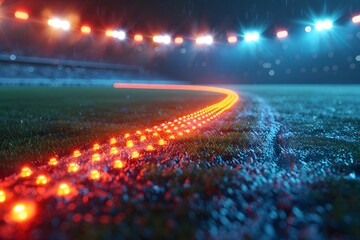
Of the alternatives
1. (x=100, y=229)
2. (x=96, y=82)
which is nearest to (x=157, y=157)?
(x=100, y=229)

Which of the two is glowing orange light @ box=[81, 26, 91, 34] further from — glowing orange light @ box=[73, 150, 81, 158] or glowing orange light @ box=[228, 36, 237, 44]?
glowing orange light @ box=[73, 150, 81, 158]

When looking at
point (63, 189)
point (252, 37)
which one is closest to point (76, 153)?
point (63, 189)

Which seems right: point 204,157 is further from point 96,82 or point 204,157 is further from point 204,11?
point 96,82

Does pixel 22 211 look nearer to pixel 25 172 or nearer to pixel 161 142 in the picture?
pixel 25 172

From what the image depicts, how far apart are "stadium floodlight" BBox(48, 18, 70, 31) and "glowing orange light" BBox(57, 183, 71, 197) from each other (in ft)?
93.2

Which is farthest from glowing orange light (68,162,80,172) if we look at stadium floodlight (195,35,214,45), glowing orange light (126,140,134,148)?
stadium floodlight (195,35,214,45)

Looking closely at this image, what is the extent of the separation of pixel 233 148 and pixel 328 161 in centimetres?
82

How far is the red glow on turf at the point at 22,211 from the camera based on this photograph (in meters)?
1.32

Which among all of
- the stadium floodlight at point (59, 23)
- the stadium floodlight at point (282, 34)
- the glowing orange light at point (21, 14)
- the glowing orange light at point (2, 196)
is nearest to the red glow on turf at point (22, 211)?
the glowing orange light at point (2, 196)

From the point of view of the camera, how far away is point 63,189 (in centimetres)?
164

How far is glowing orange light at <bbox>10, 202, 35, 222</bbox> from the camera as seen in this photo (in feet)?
4.32

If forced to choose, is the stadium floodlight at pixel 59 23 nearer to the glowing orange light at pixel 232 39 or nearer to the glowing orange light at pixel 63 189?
the glowing orange light at pixel 232 39

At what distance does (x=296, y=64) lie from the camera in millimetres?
32781

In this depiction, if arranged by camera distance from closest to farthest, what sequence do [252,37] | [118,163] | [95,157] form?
1. [118,163]
2. [95,157]
3. [252,37]
